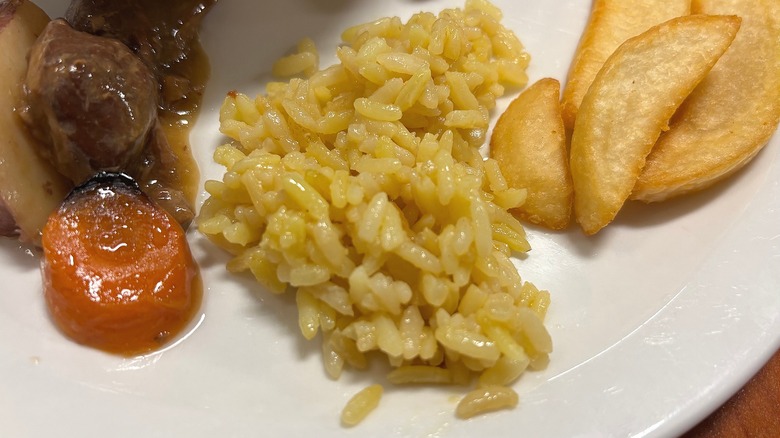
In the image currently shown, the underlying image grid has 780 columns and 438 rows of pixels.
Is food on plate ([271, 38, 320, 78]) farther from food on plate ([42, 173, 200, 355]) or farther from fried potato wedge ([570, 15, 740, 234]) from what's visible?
fried potato wedge ([570, 15, 740, 234])

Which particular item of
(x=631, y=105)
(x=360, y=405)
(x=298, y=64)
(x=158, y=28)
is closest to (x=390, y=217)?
(x=360, y=405)

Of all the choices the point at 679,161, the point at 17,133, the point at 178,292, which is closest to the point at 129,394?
the point at 178,292

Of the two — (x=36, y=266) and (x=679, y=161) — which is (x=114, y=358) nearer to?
(x=36, y=266)

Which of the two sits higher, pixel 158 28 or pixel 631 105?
pixel 631 105

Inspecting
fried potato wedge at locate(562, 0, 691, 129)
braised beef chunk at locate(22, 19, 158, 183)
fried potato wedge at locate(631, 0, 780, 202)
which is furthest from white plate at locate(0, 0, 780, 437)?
fried potato wedge at locate(562, 0, 691, 129)

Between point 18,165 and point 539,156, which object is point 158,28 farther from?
Result: point 539,156

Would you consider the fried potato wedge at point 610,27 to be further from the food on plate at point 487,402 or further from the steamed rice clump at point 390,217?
the food on plate at point 487,402

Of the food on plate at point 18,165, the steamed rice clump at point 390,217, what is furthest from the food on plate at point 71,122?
the steamed rice clump at point 390,217
